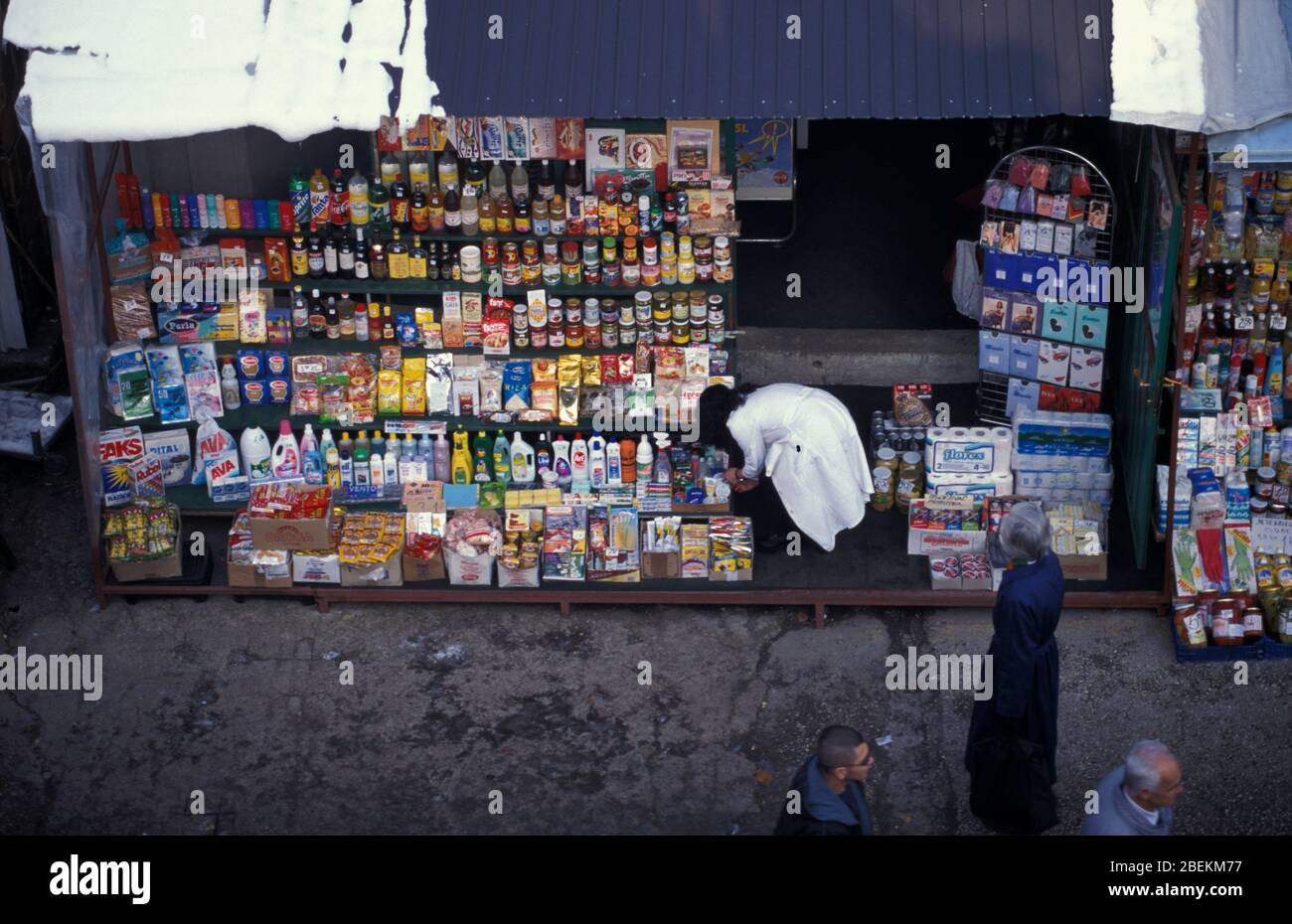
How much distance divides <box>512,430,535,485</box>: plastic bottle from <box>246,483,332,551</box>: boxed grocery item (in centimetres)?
116

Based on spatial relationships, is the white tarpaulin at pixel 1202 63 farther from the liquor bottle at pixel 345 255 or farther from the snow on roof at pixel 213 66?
the liquor bottle at pixel 345 255

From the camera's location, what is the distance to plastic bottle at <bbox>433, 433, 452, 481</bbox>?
436 inches

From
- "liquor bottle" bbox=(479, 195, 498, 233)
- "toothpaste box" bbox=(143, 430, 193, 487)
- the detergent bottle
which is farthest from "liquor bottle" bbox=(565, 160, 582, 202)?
"toothpaste box" bbox=(143, 430, 193, 487)

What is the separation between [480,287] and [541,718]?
110 inches

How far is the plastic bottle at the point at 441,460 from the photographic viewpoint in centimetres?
1109

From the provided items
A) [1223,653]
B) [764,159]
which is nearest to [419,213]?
[764,159]

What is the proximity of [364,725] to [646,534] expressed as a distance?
205 centimetres

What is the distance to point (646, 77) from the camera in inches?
380

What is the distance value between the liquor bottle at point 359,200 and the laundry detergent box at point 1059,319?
4.32m

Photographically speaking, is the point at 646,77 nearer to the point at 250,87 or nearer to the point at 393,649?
the point at 250,87

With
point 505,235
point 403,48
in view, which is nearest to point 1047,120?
point 505,235

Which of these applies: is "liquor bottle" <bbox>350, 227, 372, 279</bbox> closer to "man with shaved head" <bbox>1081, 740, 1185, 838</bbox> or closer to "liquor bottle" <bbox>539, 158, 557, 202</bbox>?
"liquor bottle" <bbox>539, 158, 557, 202</bbox>

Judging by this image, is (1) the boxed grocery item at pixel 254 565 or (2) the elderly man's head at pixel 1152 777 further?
(1) the boxed grocery item at pixel 254 565

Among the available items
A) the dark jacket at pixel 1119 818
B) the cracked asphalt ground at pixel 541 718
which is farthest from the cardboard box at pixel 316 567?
the dark jacket at pixel 1119 818
